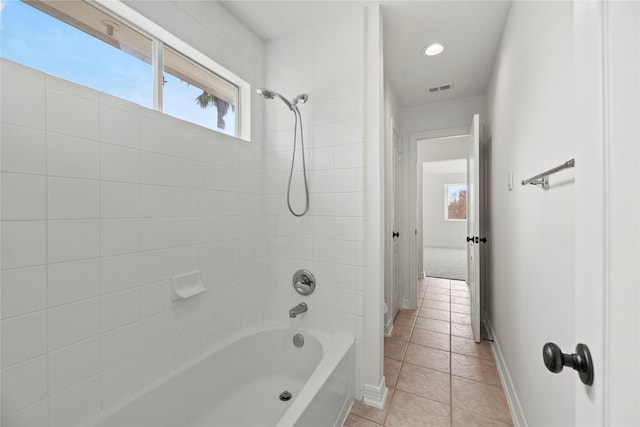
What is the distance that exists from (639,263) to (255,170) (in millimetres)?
1909

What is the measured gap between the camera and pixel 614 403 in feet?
1.35

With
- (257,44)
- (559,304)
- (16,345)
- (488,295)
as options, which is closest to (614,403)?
(559,304)

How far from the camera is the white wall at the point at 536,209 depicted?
94cm

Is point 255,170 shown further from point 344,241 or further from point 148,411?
point 148,411

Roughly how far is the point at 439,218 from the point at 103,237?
8250 millimetres

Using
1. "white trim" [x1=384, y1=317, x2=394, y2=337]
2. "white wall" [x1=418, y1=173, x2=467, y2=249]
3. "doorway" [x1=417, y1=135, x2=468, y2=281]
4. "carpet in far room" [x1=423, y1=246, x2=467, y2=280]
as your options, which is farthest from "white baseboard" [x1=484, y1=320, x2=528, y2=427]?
"white wall" [x1=418, y1=173, x2=467, y2=249]

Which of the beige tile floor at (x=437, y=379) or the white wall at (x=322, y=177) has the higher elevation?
the white wall at (x=322, y=177)

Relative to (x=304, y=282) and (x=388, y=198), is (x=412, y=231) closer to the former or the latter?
(x=388, y=198)

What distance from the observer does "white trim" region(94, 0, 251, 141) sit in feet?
4.12

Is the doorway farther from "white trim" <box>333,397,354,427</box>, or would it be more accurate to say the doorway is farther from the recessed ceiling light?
"white trim" <box>333,397,354,427</box>

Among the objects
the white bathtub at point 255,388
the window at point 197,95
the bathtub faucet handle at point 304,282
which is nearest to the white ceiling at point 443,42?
the window at point 197,95

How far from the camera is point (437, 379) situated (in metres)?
1.93

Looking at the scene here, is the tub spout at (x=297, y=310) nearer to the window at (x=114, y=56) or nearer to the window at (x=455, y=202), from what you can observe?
the window at (x=114, y=56)

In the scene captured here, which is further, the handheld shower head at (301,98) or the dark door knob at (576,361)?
Answer: the handheld shower head at (301,98)
